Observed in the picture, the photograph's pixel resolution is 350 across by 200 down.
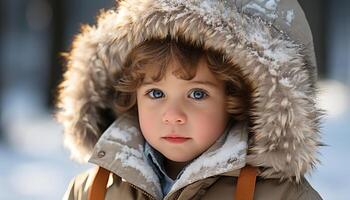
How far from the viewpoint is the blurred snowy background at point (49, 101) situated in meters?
7.23

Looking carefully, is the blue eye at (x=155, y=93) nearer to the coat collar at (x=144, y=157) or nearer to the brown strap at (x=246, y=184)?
the coat collar at (x=144, y=157)

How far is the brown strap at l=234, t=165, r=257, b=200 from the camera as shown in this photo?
8.63ft

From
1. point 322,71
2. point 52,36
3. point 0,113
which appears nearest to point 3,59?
point 52,36

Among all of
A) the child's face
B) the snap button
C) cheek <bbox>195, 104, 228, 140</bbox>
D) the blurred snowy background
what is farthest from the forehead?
the blurred snowy background

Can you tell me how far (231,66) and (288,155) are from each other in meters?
0.32

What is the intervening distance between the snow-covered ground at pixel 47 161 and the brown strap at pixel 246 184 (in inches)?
98.8

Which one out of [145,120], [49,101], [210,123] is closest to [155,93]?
[145,120]

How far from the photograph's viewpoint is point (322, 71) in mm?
13094

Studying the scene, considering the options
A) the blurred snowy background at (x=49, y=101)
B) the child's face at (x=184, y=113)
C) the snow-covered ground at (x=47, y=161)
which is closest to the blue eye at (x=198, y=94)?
the child's face at (x=184, y=113)

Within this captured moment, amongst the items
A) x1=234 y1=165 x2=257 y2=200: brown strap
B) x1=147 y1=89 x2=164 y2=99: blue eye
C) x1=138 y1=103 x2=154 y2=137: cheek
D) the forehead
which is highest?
the forehead

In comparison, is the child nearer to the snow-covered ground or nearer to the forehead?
the forehead

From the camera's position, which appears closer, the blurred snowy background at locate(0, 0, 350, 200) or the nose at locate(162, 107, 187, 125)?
the nose at locate(162, 107, 187, 125)

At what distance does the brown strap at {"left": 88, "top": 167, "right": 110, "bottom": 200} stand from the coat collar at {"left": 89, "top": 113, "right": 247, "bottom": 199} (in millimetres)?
55

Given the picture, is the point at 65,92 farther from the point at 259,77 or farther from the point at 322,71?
the point at 322,71
